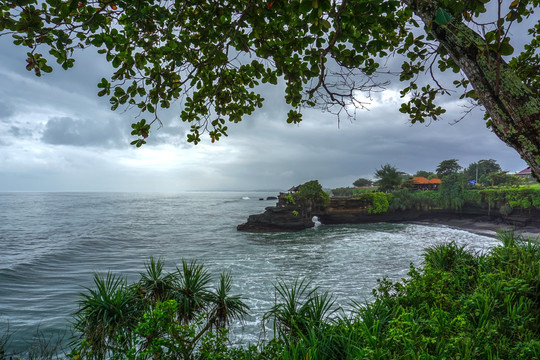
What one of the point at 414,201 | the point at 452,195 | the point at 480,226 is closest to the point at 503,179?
the point at 452,195

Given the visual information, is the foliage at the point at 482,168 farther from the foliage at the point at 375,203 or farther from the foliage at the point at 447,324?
the foliage at the point at 447,324

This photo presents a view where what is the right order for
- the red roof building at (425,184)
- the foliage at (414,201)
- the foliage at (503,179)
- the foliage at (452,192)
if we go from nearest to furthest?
the foliage at (452,192) → the foliage at (414,201) → the foliage at (503,179) → the red roof building at (425,184)

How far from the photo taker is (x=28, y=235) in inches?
1247

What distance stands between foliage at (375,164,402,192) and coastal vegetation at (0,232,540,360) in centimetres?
4384

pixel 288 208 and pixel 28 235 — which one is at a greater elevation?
pixel 288 208

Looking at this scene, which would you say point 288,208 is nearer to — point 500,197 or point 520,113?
point 500,197

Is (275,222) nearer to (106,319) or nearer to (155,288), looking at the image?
(155,288)

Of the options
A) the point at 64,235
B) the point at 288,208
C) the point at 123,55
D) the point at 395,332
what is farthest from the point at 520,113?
the point at 64,235

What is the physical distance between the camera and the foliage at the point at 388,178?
48.4 metres

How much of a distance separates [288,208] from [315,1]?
35.5 m

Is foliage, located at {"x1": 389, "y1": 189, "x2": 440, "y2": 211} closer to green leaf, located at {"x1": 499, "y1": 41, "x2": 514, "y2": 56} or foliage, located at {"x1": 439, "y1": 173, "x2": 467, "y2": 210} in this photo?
foliage, located at {"x1": 439, "y1": 173, "x2": 467, "y2": 210}

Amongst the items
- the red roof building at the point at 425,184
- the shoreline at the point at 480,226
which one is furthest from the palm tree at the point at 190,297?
the red roof building at the point at 425,184

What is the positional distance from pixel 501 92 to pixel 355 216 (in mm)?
41883

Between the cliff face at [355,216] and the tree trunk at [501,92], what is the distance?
111 feet
